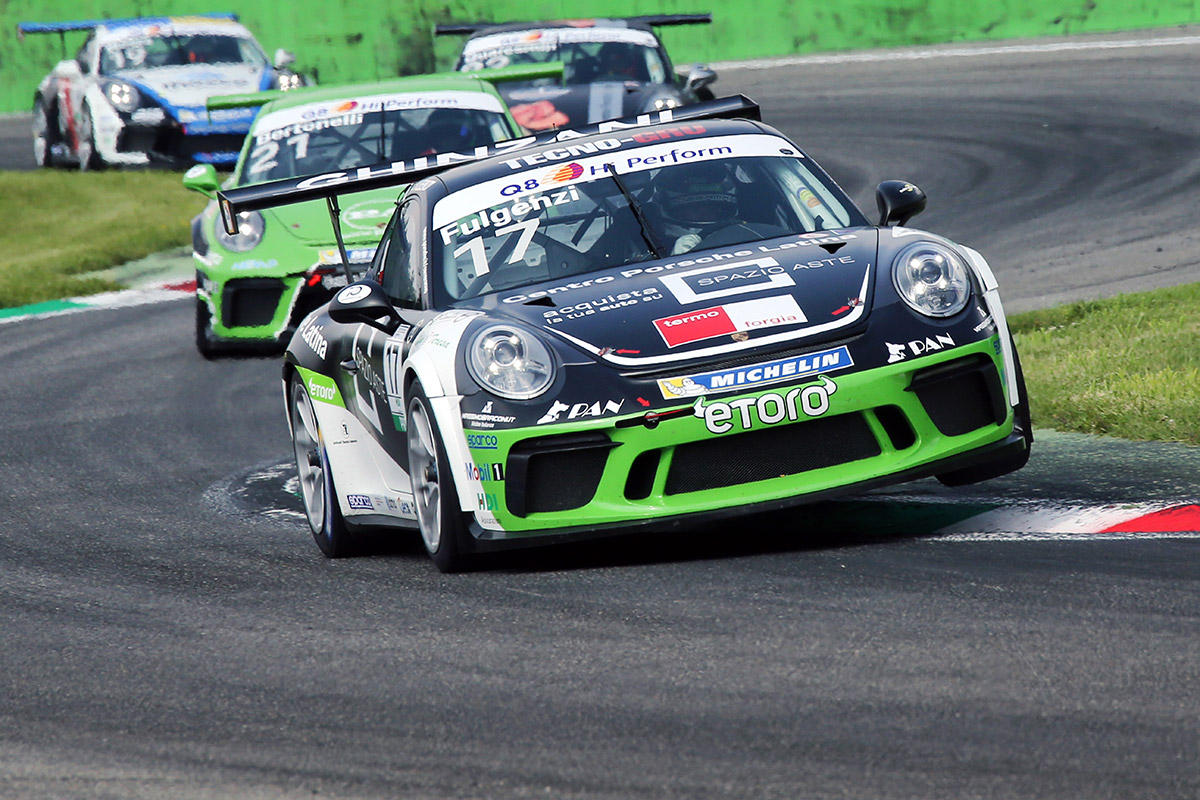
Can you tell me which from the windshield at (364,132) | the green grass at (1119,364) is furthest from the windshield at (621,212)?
the windshield at (364,132)

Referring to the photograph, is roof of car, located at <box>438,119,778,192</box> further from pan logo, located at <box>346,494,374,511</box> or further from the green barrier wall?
the green barrier wall

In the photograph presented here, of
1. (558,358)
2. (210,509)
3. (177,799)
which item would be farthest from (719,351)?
(210,509)

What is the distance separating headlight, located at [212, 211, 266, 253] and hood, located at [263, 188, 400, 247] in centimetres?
7

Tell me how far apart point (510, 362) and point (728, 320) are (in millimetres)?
605

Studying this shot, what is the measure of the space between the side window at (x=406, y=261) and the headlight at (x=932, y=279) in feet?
4.99

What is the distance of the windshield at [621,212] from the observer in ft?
20.0

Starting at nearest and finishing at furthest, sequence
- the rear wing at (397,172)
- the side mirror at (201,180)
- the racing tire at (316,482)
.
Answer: the racing tire at (316,482)
the rear wing at (397,172)
the side mirror at (201,180)

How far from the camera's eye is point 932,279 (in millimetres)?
5480

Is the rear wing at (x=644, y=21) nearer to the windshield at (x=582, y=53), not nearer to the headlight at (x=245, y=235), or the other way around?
the windshield at (x=582, y=53)

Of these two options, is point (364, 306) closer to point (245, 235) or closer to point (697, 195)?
point (697, 195)

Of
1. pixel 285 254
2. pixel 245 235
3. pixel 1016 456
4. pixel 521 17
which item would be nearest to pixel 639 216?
pixel 1016 456

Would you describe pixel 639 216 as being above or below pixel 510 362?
above

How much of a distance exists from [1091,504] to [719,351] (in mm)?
1362

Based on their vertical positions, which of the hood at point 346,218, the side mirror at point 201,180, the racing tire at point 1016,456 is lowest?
the hood at point 346,218
